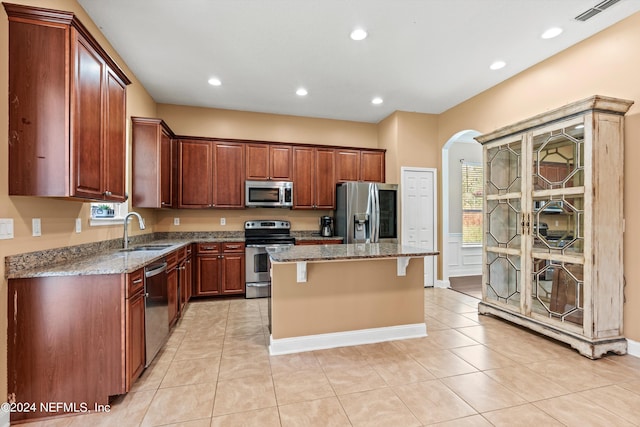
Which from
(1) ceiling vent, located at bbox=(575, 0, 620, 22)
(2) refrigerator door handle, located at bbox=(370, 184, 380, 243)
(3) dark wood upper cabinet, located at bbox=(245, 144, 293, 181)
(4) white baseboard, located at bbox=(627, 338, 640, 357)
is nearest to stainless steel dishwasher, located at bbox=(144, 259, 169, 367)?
(3) dark wood upper cabinet, located at bbox=(245, 144, 293, 181)

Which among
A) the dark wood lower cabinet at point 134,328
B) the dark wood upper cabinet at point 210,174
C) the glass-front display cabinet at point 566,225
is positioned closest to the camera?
the dark wood lower cabinet at point 134,328

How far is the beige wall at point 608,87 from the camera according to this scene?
2611mm

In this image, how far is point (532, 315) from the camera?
3.05 metres

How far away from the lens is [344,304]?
2.88 m

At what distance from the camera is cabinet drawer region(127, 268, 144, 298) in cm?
198

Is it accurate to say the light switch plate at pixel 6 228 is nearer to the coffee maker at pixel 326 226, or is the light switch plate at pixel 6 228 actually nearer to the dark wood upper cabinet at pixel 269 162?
the dark wood upper cabinet at pixel 269 162

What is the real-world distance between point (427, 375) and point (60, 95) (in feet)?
10.5

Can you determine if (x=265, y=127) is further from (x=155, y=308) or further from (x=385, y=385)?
(x=385, y=385)

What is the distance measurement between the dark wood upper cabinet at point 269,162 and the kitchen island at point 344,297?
2289 mm

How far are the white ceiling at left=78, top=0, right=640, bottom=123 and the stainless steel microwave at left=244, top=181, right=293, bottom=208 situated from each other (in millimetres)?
1312

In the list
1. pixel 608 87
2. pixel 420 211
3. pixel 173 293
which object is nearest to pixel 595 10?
pixel 608 87

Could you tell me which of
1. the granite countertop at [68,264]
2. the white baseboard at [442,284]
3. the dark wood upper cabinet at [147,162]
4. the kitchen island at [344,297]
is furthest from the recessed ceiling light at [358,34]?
the white baseboard at [442,284]

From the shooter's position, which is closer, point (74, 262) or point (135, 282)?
point (135, 282)

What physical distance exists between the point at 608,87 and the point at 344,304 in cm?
326
